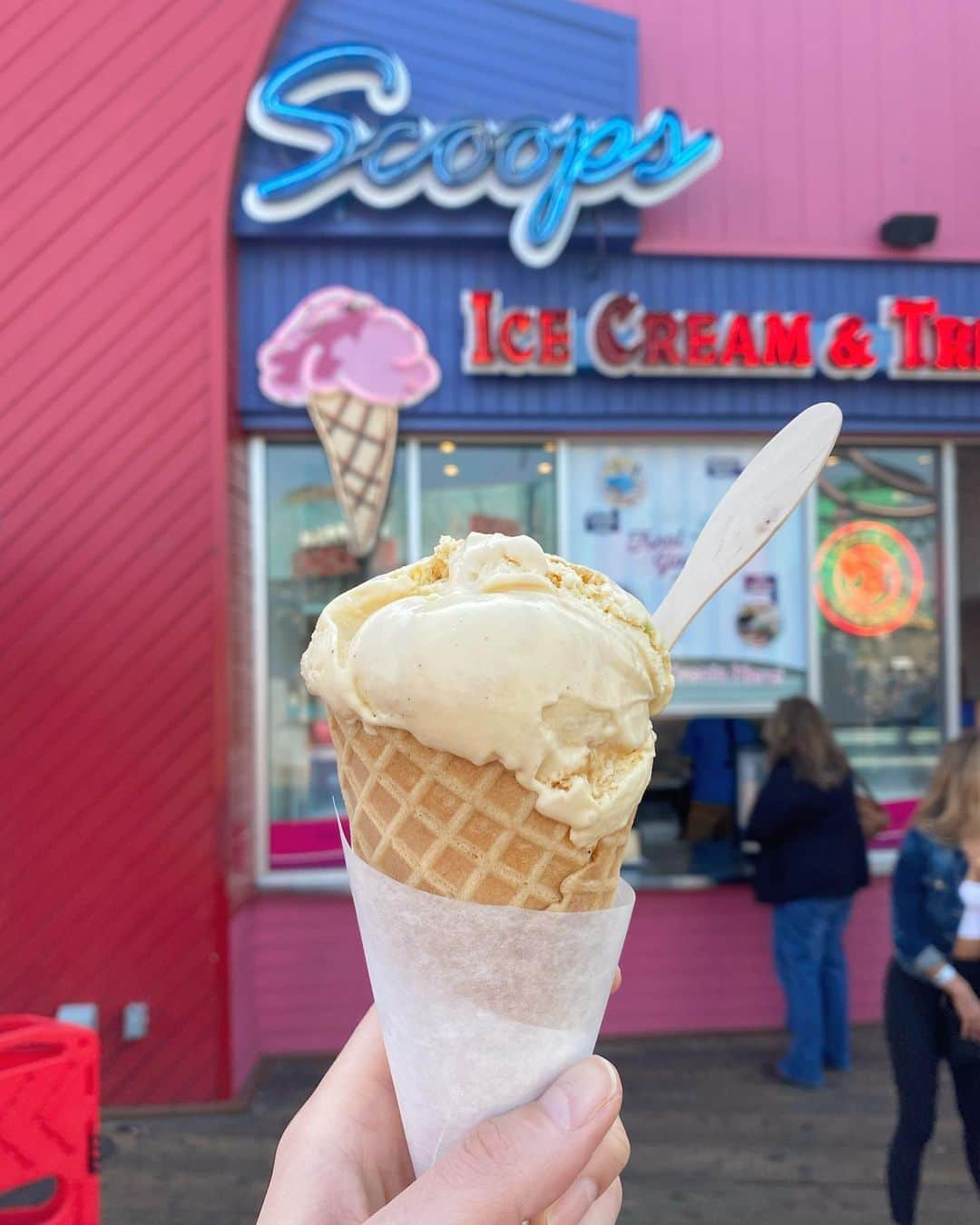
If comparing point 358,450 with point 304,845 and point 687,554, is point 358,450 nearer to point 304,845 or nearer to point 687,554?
point 687,554

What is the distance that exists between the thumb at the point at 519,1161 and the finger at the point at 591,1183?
0.11m

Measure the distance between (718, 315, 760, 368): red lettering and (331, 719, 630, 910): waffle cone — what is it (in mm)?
4973

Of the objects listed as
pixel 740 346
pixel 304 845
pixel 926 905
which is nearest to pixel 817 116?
pixel 740 346

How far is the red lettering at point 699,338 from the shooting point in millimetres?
6012

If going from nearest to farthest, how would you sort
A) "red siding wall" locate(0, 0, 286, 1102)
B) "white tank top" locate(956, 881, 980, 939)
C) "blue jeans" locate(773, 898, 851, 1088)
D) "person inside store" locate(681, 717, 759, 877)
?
"white tank top" locate(956, 881, 980, 939)
"red siding wall" locate(0, 0, 286, 1102)
"blue jeans" locate(773, 898, 851, 1088)
"person inside store" locate(681, 717, 759, 877)

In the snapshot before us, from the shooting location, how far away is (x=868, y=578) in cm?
654

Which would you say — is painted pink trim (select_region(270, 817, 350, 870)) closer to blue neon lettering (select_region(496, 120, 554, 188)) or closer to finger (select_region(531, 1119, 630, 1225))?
blue neon lettering (select_region(496, 120, 554, 188))

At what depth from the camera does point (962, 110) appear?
6438 millimetres

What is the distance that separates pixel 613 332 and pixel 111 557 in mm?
3322

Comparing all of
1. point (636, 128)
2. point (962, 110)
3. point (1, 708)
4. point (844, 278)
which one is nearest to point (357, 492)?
point (1, 708)

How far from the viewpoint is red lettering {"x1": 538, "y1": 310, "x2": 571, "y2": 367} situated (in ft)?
19.4

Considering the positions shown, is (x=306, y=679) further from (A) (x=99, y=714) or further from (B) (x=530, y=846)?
(A) (x=99, y=714)

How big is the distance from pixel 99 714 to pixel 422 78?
4.31 m

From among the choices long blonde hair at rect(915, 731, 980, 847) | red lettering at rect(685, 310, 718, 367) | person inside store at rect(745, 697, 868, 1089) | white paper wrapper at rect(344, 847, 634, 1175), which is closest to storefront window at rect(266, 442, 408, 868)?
red lettering at rect(685, 310, 718, 367)
